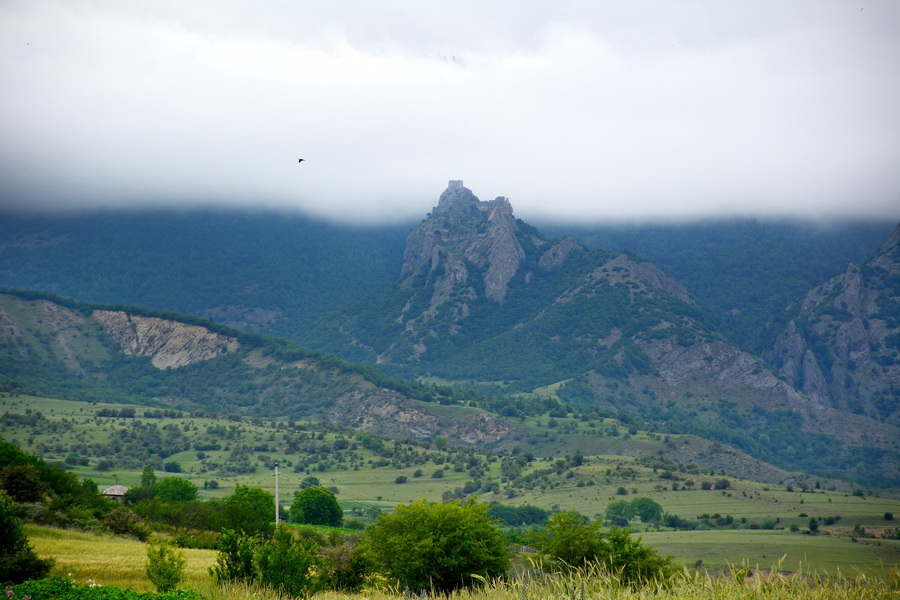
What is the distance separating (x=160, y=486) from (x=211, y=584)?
264ft

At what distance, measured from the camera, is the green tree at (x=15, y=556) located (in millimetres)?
26859

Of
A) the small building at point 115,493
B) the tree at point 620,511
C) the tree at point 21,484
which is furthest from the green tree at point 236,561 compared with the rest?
the tree at point 620,511

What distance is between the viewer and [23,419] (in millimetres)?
167625

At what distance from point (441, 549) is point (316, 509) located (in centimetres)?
6811

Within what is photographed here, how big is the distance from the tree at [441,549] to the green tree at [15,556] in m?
12.8

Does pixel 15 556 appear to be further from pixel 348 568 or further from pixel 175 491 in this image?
pixel 175 491

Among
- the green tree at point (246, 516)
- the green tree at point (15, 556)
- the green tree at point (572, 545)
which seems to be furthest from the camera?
the green tree at point (246, 516)

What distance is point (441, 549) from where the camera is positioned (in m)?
34.3

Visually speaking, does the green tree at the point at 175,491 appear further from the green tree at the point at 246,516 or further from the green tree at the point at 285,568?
the green tree at the point at 285,568

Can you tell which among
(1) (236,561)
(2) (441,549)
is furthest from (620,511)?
(1) (236,561)

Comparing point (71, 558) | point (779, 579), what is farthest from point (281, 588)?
point (71, 558)

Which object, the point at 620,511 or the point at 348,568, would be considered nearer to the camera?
the point at 348,568

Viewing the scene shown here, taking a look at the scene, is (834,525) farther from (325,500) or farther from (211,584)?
(211,584)

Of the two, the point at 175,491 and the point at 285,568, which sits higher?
the point at 285,568
